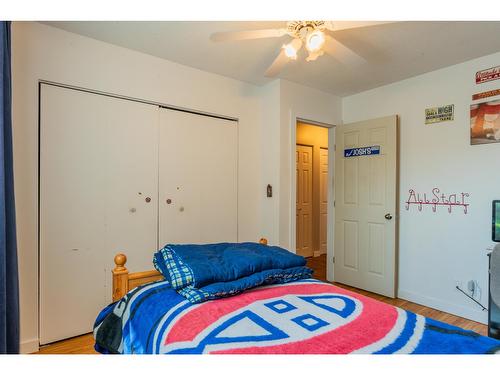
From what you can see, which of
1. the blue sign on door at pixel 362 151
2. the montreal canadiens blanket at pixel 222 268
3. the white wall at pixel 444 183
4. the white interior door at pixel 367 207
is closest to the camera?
the montreal canadiens blanket at pixel 222 268

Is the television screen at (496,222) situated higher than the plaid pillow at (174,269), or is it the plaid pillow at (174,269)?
the television screen at (496,222)

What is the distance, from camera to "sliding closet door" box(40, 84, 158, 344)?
2.08 metres

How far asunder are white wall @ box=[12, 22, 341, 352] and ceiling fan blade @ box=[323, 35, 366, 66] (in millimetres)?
1092

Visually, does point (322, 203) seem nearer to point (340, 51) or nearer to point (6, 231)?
point (340, 51)

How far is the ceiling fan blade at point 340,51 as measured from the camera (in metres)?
1.77

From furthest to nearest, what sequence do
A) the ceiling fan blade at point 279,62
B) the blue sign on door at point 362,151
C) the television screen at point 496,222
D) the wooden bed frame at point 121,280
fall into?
the blue sign on door at point 362,151 → the television screen at point 496,222 → the ceiling fan blade at point 279,62 → the wooden bed frame at point 121,280

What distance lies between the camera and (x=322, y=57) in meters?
2.51

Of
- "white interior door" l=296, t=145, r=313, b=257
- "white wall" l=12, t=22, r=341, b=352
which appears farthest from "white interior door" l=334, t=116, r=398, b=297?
"white interior door" l=296, t=145, r=313, b=257

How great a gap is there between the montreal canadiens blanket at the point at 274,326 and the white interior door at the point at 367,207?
1.97 m

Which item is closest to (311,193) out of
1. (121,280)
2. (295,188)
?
(295,188)

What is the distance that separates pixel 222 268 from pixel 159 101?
1827 mm

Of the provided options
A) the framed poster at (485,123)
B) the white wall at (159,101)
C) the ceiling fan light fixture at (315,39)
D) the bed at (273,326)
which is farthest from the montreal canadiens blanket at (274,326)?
the framed poster at (485,123)

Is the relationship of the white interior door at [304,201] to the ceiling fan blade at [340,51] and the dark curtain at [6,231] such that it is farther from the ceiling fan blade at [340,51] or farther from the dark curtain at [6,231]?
the dark curtain at [6,231]

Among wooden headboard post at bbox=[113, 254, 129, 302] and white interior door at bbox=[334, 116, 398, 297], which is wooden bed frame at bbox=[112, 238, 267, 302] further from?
Result: white interior door at bbox=[334, 116, 398, 297]
